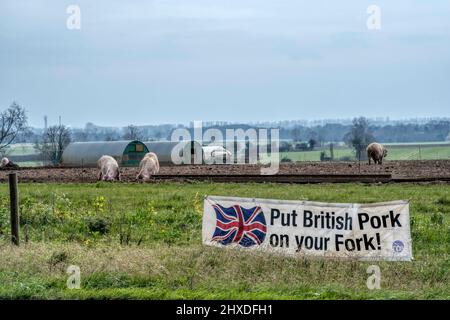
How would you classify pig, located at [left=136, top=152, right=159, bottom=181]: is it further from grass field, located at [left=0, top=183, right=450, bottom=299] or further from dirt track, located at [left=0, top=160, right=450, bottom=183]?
grass field, located at [left=0, top=183, right=450, bottom=299]

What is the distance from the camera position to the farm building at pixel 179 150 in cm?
5756

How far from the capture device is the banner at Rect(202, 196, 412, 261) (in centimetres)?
1296

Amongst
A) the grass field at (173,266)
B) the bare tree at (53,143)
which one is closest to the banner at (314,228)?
the grass field at (173,266)

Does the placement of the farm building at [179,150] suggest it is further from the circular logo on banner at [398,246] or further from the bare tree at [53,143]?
the circular logo on banner at [398,246]

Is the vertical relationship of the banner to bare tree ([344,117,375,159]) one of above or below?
below

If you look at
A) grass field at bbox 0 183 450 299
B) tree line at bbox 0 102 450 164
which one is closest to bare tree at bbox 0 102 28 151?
tree line at bbox 0 102 450 164

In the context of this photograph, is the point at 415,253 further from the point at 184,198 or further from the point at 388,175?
the point at 388,175

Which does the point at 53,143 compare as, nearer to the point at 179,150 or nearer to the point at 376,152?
the point at 179,150

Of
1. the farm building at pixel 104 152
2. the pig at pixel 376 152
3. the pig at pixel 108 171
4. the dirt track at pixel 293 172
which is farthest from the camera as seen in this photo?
the farm building at pixel 104 152

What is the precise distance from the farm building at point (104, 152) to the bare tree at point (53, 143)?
628cm

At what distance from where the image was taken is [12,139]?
204 feet

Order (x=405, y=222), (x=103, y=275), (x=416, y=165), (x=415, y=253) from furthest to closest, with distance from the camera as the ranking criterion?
1. (x=416, y=165)
2. (x=415, y=253)
3. (x=405, y=222)
4. (x=103, y=275)
